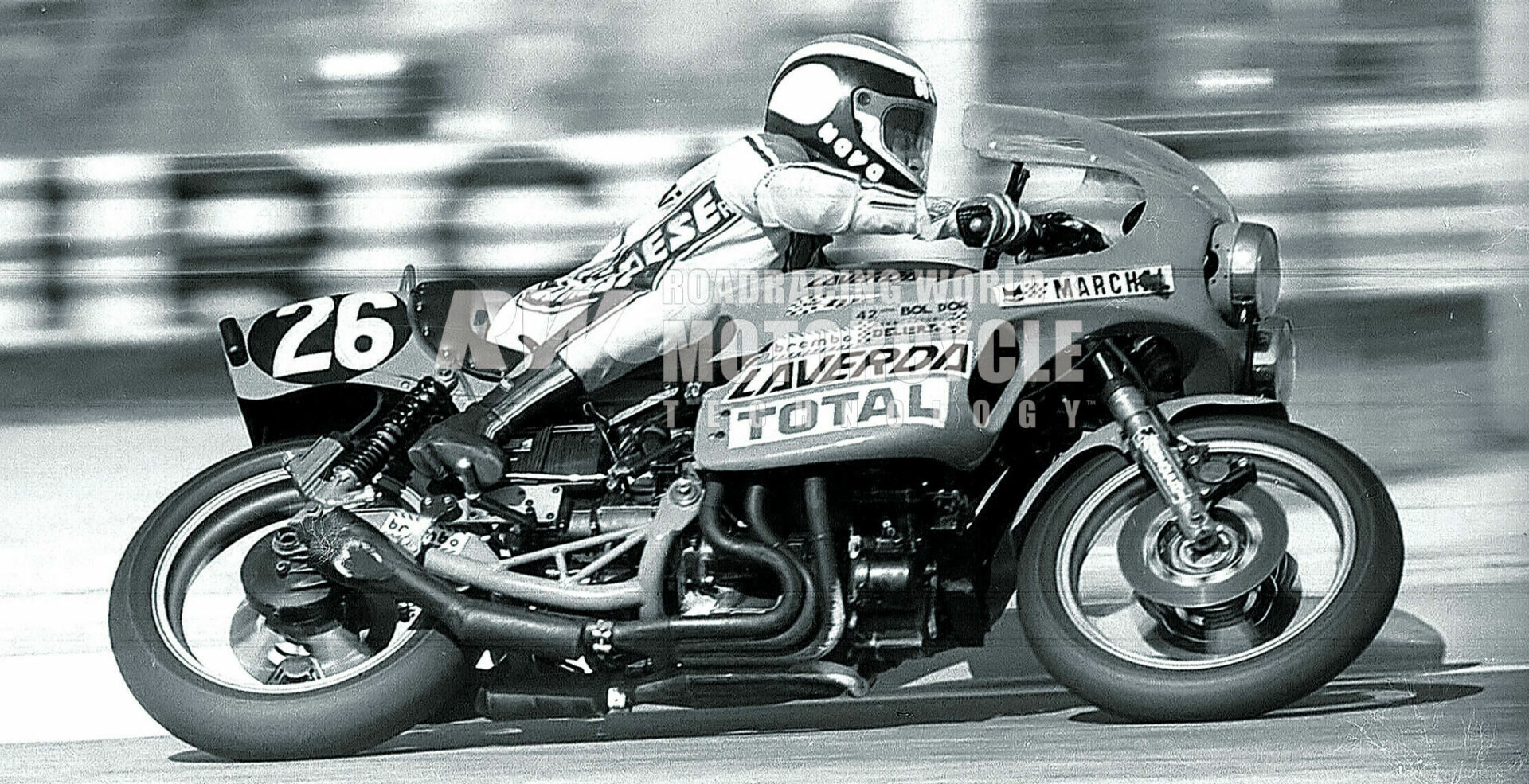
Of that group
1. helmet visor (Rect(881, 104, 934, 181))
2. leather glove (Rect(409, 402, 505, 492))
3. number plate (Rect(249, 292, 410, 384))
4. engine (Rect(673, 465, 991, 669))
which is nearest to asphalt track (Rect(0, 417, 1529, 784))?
engine (Rect(673, 465, 991, 669))

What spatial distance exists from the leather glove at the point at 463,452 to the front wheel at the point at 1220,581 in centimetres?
79

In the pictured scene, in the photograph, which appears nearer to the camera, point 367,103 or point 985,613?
point 985,613

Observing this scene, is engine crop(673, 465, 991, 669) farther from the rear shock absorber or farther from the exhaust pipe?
the rear shock absorber

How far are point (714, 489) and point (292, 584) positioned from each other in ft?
2.18

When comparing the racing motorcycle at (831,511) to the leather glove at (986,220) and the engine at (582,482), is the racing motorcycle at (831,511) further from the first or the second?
the leather glove at (986,220)

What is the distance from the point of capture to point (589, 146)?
2.79 metres

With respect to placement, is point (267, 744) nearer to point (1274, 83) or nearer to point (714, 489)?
point (714, 489)

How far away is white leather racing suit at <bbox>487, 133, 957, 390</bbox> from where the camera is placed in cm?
245

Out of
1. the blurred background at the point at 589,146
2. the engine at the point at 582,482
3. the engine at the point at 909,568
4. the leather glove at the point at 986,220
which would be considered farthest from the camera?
the blurred background at the point at 589,146

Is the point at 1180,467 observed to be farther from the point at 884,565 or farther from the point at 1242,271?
the point at 884,565

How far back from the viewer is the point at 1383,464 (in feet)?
8.66

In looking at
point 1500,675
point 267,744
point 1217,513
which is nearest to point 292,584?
point 267,744

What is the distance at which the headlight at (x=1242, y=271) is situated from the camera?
239cm

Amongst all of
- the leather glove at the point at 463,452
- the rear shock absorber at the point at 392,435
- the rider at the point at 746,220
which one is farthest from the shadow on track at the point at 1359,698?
the rear shock absorber at the point at 392,435
